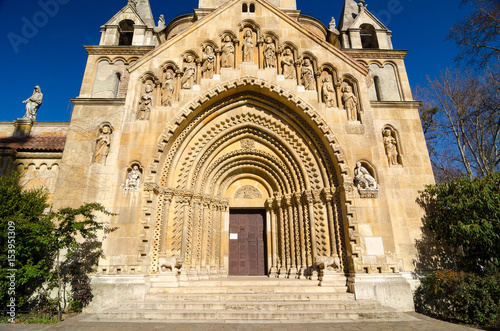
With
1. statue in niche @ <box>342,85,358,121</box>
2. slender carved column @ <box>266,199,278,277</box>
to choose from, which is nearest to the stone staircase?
slender carved column @ <box>266,199,278,277</box>

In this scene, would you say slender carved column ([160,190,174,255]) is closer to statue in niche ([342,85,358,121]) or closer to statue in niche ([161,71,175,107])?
statue in niche ([161,71,175,107])

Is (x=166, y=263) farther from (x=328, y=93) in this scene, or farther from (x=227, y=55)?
(x=328, y=93)

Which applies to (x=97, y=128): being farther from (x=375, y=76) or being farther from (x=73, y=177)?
(x=375, y=76)

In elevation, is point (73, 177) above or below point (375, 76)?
below

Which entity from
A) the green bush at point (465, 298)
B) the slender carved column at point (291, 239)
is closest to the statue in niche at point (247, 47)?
the slender carved column at point (291, 239)

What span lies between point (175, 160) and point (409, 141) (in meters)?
9.36

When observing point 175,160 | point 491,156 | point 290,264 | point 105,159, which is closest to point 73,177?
point 105,159

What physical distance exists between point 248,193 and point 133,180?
5022mm

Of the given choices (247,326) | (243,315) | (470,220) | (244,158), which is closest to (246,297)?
(243,315)

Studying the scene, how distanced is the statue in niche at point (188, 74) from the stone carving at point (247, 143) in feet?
10.5

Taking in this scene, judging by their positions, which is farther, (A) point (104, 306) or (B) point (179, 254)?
(B) point (179, 254)

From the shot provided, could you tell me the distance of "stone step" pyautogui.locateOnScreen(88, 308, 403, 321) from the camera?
7.14 meters

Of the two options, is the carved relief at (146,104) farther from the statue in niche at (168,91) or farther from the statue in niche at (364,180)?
the statue in niche at (364,180)

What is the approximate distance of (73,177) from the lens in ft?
32.7
